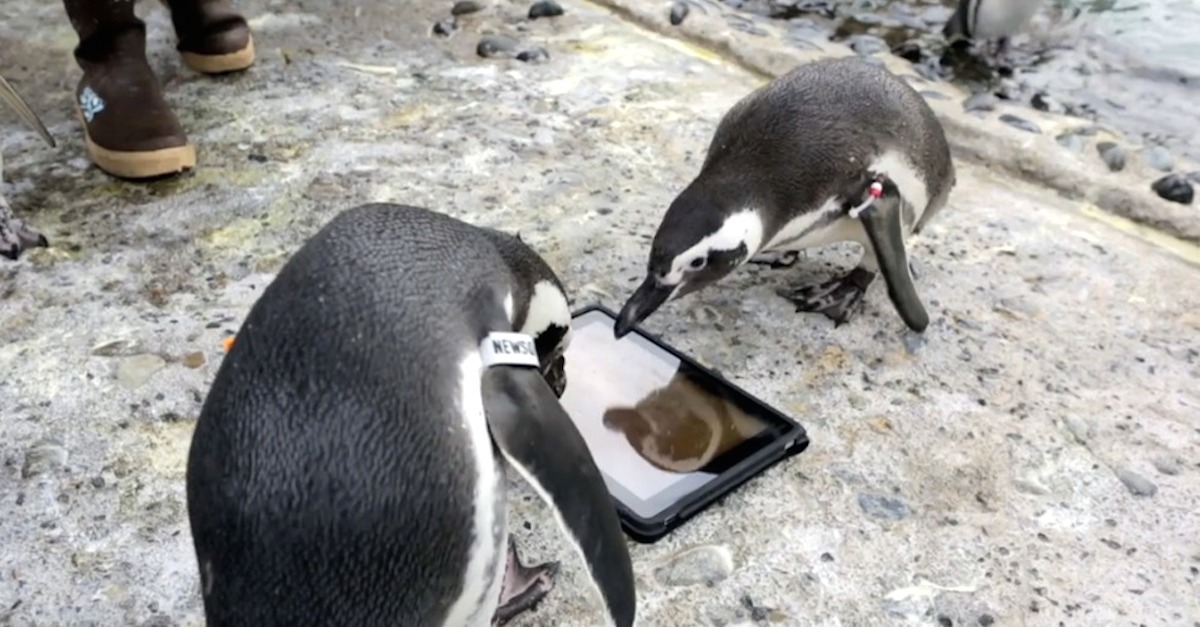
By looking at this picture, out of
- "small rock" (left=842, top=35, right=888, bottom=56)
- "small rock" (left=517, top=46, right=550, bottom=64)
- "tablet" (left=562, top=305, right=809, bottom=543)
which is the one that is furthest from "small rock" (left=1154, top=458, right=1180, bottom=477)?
"small rock" (left=842, top=35, right=888, bottom=56)

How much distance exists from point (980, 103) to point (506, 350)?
2.17m

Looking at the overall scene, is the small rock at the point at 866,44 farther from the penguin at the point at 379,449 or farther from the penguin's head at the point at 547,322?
the penguin at the point at 379,449

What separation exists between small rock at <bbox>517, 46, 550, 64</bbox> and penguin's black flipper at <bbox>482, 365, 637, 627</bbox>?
1910 millimetres

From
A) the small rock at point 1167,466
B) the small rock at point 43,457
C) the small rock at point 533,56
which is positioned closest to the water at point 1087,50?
the small rock at point 533,56

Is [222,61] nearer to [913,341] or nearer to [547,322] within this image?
[547,322]

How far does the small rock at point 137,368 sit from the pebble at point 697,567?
86cm

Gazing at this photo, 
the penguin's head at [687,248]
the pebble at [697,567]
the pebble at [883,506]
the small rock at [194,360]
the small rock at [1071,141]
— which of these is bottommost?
the small rock at [194,360]

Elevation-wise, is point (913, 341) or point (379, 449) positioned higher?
point (379, 449)

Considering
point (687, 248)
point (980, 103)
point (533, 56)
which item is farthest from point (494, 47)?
point (687, 248)

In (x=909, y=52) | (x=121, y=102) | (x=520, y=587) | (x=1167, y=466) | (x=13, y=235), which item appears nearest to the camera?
(x=520, y=587)

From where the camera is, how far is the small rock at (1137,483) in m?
1.63

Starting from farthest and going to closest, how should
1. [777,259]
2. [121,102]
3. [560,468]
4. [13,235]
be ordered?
1. [121,102]
2. [777,259]
3. [13,235]
4. [560,468]

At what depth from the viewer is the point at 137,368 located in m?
1.76

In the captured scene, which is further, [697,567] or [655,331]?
[655,331]
